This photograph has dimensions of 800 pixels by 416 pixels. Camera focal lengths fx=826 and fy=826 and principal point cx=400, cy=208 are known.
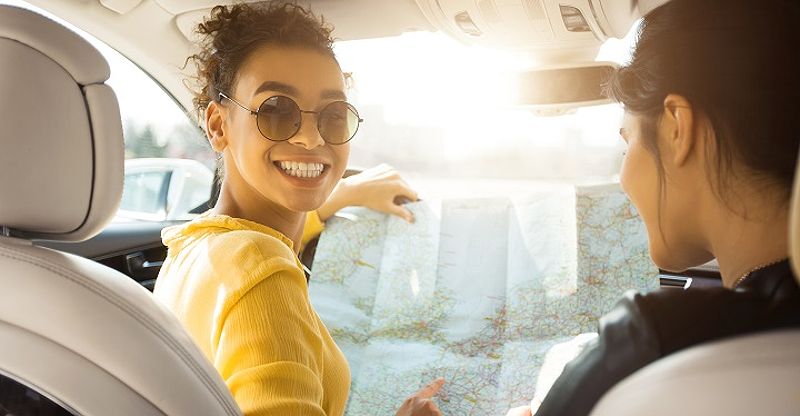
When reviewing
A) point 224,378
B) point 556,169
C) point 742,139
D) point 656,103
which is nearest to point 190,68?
point 556,169

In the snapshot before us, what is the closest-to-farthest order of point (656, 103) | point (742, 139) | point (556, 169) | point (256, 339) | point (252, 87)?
1. point (742, 139)
2. point (656, 103)
3. point (256, 339)
4. point (252, 87)
5. point (556, 169)

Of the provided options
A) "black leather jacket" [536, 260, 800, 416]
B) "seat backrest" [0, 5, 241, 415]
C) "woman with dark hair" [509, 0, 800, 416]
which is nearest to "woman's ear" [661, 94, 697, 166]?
"woman with dark hair" [509, 0, 800, 416]

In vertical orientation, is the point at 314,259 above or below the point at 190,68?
below

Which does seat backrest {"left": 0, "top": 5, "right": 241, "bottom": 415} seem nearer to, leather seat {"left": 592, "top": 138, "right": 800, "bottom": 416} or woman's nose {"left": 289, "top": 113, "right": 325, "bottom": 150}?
woman's nose {"left": 289, "top": 113, "right": 325, "bottom": 150}

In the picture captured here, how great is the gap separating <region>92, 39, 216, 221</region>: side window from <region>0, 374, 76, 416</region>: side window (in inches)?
55.7

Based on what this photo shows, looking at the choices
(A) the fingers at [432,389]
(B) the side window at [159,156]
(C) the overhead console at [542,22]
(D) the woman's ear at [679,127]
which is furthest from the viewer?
(B) the side window at [159,156]

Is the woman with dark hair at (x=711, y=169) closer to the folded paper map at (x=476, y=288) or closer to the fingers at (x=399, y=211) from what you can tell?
the folded paper map at (x=476, y=288)

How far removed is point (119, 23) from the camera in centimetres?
229

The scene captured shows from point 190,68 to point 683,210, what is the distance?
1656mm

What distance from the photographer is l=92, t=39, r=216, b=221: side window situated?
2570mm

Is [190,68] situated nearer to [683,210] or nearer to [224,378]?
[224,378]

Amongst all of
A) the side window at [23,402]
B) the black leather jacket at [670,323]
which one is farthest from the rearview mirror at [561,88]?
the side window at [23,402]

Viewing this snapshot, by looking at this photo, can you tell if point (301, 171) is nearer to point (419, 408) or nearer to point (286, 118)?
point (286, 118)

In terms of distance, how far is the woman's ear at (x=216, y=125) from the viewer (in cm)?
185
